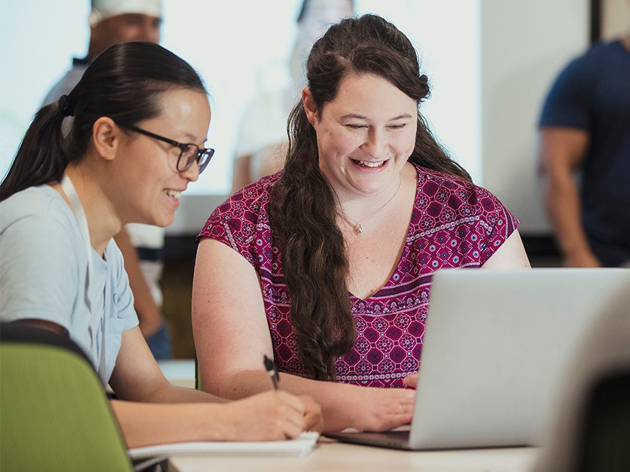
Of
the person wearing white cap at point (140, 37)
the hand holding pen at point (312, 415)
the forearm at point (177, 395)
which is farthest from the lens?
the person wearing white cap at point (140, 37)

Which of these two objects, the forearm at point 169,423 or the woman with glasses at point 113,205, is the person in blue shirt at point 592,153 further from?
the forearm at point 169,423

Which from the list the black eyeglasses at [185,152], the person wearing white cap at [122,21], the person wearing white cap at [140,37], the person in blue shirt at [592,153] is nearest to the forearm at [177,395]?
the black eyeglasses at [185,152]

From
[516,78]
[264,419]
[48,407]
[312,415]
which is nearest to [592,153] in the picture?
[516,78]

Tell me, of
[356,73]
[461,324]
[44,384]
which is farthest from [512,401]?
[356,73]

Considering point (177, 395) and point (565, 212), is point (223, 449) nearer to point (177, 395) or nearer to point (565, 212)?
point (177, 395)

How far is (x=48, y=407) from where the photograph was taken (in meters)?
0.97

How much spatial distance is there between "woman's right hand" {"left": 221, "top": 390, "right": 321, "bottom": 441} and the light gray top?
22 cm

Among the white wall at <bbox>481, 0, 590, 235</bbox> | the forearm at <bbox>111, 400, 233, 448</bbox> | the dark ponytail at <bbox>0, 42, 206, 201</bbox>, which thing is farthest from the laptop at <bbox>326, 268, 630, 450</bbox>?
the white wall at <bbox>481, 0, 590, 235</bbox>

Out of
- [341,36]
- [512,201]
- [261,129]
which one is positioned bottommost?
[512,201]

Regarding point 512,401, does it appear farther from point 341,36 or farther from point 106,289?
point 341,36

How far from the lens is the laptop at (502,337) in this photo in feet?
3.84

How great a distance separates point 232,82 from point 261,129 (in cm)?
33

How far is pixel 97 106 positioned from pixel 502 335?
2.36 ft

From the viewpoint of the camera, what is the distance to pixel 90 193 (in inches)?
56.3
